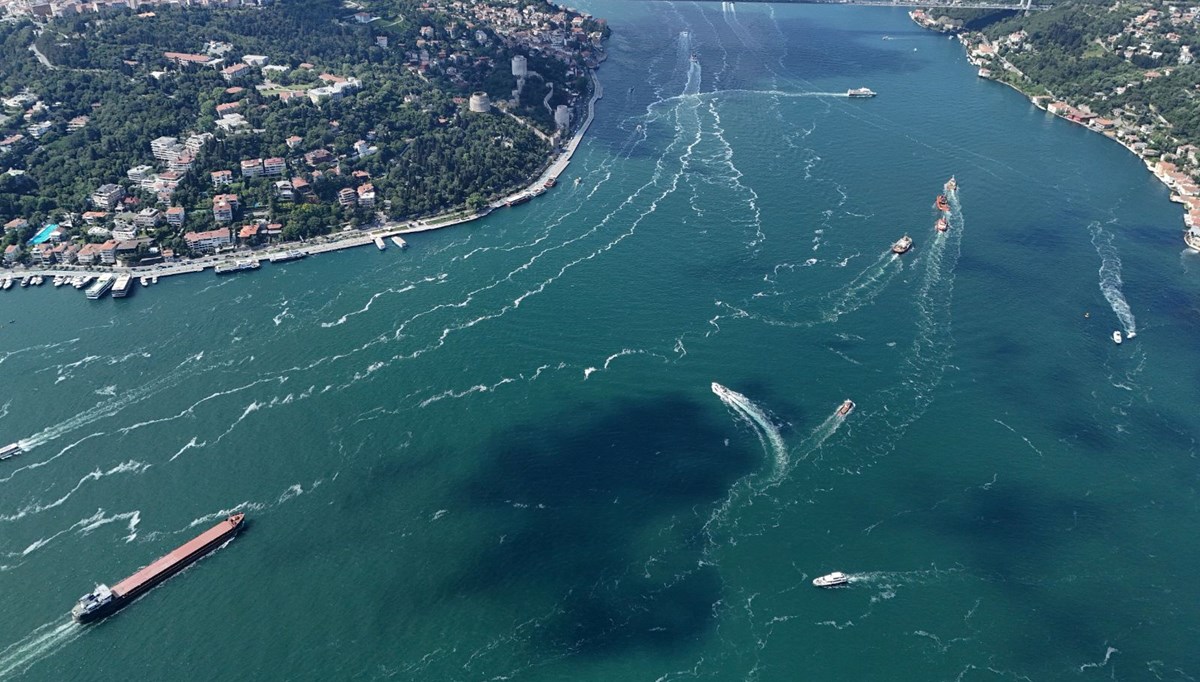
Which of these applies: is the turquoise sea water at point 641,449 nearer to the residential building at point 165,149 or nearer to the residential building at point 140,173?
the residential building at point 140,173

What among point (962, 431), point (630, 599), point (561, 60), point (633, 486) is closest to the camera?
point (630, 599)

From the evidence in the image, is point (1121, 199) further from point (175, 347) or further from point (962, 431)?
point (175, 347)

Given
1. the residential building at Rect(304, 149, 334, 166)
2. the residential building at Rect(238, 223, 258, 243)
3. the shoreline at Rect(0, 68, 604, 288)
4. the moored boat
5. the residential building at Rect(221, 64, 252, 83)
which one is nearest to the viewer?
the moored boat

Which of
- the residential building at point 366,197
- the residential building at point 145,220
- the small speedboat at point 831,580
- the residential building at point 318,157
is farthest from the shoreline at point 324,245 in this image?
the small speedboat at point 831,580

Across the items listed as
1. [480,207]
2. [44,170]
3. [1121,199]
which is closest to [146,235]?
[44,170]

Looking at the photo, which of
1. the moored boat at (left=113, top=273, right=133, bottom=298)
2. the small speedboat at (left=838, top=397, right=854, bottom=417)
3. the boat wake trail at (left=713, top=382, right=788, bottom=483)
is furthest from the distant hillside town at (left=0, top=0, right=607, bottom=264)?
the small speedboat at (left=838, top=397, right=854, bottom=417)

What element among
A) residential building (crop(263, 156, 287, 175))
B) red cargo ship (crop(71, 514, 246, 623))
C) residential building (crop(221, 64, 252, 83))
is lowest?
red cargo ship (crop(71, 514, 246, 623))

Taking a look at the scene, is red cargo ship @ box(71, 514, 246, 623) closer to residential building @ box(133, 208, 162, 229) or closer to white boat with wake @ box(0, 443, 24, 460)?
white boat with wake @ box(0, 443, 24, 460)

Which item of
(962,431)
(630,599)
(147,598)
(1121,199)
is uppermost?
(1121,199)
